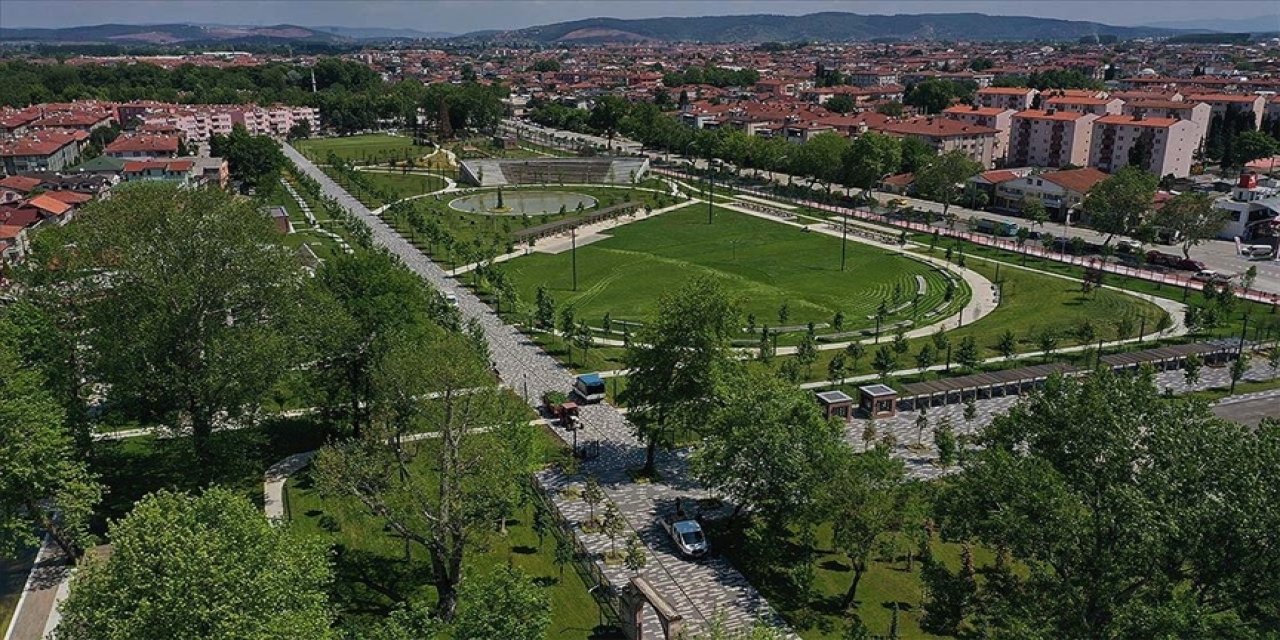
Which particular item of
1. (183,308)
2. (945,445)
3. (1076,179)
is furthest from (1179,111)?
(183,308)


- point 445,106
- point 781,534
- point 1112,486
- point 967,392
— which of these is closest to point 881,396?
point 967,392

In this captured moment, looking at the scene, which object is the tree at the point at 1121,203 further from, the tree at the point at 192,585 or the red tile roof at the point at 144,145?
the red tile roof at the point at 144,145

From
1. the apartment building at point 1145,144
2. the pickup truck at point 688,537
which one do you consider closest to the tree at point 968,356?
the pickup truck at point 688,537

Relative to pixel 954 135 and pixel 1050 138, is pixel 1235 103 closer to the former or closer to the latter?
pixel 1050 138

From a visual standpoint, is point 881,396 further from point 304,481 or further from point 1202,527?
point 304,481

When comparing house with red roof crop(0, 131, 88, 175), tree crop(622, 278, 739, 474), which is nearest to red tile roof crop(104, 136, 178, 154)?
house with red roof crop(0, 131, 88, 175)

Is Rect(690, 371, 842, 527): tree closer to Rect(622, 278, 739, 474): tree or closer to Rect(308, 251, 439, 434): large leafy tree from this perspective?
Rect(622, 278, 739, 474): tree

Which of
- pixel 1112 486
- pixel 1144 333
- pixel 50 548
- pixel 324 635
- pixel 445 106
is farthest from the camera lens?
pixel 445 106
